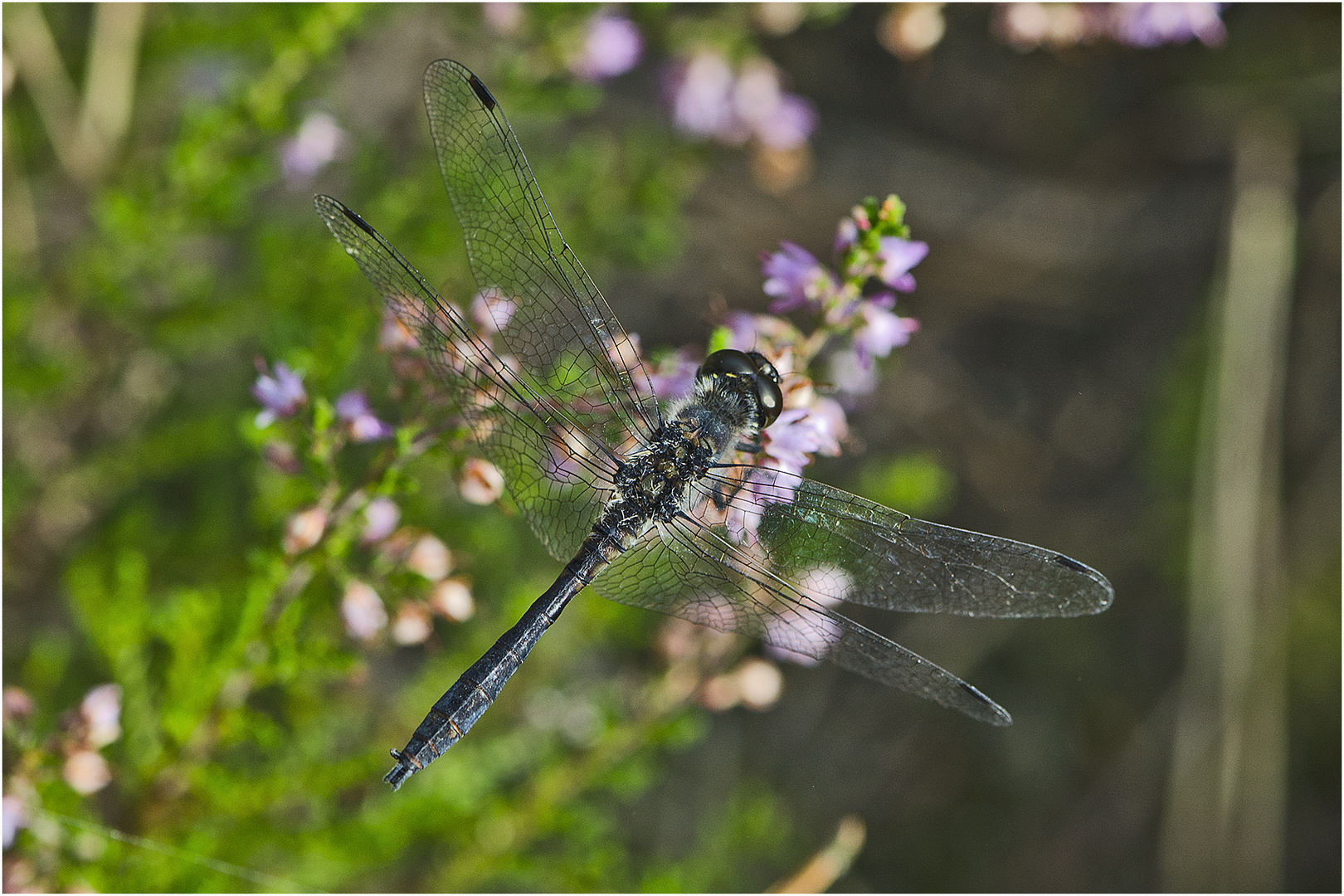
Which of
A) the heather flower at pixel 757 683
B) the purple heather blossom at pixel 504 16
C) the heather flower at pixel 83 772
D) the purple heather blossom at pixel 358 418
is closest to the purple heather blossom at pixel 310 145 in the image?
the purple heather blossom at pixel 504 16

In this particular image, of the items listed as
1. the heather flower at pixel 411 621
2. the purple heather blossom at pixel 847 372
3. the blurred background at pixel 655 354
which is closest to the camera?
the heather flower at pixel 411 621

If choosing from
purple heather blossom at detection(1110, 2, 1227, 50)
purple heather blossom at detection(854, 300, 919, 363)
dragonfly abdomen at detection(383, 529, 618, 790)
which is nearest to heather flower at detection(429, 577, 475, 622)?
dragonfly abdomen at detection(383, 529, 618, 790)

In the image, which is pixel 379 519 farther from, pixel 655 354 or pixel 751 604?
pixel 751 604

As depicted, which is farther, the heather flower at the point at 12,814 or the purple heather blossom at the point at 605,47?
the purple heather blossom at the point at 605,47

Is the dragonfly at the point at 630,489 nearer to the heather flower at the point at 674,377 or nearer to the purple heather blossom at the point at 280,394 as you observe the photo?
the heather flower at the point at 674,377

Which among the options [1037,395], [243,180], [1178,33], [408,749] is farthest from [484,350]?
[1037,395]

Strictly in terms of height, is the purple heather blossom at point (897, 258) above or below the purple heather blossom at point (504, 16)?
below

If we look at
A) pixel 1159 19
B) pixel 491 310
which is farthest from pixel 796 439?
pixel 1159 19
